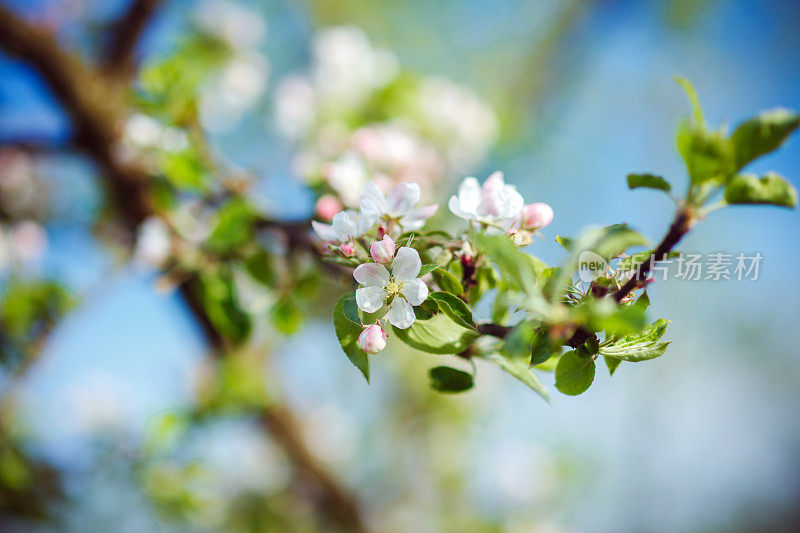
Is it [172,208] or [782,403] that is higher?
[782,403]

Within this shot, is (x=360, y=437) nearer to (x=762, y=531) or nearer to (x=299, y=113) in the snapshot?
(x=299, y=113)

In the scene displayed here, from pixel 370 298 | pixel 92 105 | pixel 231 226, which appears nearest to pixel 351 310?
pixel 370 298

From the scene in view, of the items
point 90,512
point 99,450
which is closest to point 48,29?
point 99,450

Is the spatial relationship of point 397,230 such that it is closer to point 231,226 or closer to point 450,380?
point 450,380

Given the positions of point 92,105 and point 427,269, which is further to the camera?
point 92,105

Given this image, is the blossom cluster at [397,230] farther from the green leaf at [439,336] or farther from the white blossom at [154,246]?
the white blossom at [154,246]

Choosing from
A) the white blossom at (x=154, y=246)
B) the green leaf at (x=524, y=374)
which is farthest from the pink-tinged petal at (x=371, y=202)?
the white blossom at (x=154, y=246)
